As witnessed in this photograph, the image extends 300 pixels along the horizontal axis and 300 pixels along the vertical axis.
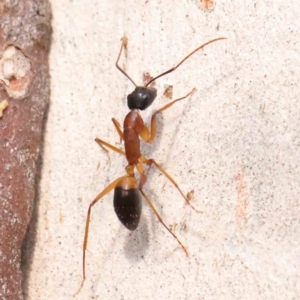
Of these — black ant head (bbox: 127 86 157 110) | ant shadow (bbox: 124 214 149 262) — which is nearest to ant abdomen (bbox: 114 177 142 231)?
ant shadow (bbox: 124 214 149 262)

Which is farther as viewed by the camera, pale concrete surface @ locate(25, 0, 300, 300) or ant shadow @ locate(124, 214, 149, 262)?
ant shadow @ locate(124, 214, 149, 262)

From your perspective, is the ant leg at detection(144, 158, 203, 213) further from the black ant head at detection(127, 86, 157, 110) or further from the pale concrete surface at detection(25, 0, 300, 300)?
the black ant head at detection(127, 86, 157, 110)

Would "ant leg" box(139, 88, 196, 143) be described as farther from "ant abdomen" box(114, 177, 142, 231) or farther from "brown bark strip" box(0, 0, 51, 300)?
"brown bark strip" box(0, 0, 51, 300)

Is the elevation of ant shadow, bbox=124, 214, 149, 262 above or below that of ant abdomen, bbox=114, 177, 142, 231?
below

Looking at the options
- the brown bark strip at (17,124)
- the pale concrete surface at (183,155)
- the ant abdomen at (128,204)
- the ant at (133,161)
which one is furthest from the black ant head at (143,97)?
the brown bark strip at (17,124)

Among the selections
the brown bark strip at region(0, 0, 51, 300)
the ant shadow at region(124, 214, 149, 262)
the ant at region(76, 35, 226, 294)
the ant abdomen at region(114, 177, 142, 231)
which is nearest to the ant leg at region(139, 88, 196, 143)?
the ant at region(76, 35, 226, 294)

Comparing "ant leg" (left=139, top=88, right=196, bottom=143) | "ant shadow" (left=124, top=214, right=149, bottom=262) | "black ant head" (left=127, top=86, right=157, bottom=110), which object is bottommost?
"ant shadow" (left=124, top=214, right=149, bottom=262)
